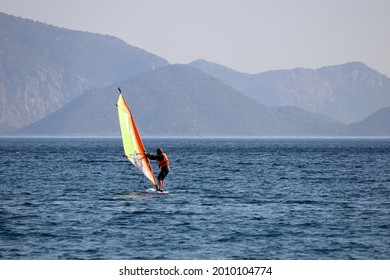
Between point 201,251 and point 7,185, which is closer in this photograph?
point 201,251

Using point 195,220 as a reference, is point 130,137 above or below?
above

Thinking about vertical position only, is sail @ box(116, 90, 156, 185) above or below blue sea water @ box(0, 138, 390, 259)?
above

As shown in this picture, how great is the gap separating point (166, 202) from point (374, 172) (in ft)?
135

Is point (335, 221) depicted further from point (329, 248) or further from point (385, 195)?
point (385, 195)

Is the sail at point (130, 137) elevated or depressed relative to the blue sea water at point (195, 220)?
elevated

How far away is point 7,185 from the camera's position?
2581 inches

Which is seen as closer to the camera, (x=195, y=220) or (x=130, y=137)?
(x=195, y=220)

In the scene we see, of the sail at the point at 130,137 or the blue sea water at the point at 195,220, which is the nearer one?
the blue sea water at the point at 195,220

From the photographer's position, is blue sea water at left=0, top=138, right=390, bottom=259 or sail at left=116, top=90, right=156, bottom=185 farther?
sail at left=116, top=90, right=156, bottom=185
